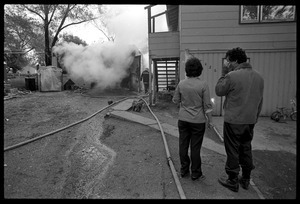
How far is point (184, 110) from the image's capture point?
9.75ft

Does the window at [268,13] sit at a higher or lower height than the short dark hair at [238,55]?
higher

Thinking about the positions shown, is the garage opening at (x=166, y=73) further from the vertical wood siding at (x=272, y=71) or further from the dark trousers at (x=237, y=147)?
the dark trousers at (x=237, y=147)

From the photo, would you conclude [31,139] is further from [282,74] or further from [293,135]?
[282,74]

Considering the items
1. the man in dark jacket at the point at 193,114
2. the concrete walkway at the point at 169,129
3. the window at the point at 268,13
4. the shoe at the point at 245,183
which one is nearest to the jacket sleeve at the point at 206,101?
the man in dark jacket at the point at 193,114

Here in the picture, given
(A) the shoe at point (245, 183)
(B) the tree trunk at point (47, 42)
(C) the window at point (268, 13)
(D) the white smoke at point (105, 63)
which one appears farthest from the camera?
(B) the tree trunk at point (47, 42)

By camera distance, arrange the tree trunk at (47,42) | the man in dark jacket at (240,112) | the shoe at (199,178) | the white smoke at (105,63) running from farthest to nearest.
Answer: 1. the tree trunk at (47,42)
2. the white smoke at (105,63)
3. the shoe at (199,178)
4. the man in dark jacket at (240,112)

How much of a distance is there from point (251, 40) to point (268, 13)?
110 cm

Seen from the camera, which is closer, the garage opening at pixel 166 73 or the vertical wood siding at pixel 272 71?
the vertical wood siding at pixel 272 71

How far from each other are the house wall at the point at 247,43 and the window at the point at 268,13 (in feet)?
0.58

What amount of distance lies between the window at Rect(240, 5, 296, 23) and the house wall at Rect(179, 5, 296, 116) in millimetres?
178

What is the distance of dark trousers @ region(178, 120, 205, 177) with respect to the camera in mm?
2893

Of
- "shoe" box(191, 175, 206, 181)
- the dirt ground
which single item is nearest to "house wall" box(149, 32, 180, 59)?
the dirt ground

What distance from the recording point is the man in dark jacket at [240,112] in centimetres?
271
